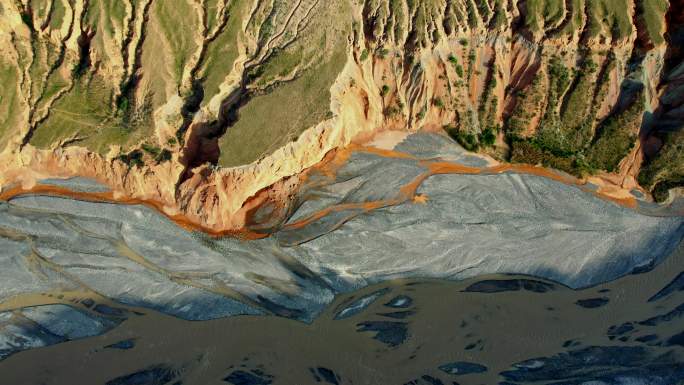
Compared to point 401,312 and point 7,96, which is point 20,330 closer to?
point 7,96

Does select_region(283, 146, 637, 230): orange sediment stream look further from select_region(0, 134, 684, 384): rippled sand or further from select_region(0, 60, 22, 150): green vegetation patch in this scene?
select_region(0, 60, 22, 150): green vegetation patch

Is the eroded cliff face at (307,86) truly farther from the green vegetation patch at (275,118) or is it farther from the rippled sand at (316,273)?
the rippled sand at (316,273)

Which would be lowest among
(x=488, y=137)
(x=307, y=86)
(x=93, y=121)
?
(x=488, y=137)

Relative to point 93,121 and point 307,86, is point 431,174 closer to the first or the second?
point 307,86

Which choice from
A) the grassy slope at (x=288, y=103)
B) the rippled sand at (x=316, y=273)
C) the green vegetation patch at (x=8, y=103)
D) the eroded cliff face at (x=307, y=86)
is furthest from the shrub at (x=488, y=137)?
the green vegetation patch at (x=8, y=103)

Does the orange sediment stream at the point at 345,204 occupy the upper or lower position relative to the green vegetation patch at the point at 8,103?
lower

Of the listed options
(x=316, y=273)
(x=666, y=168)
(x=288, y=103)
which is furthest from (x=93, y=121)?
(x=666, y=168)

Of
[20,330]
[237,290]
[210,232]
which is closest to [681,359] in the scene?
[237,290]

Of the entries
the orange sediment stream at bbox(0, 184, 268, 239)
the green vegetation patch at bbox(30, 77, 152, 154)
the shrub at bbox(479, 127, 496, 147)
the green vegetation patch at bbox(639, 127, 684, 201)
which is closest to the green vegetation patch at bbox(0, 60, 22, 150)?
the green vegetation patch at bbox(30, 77, 152, 154)
